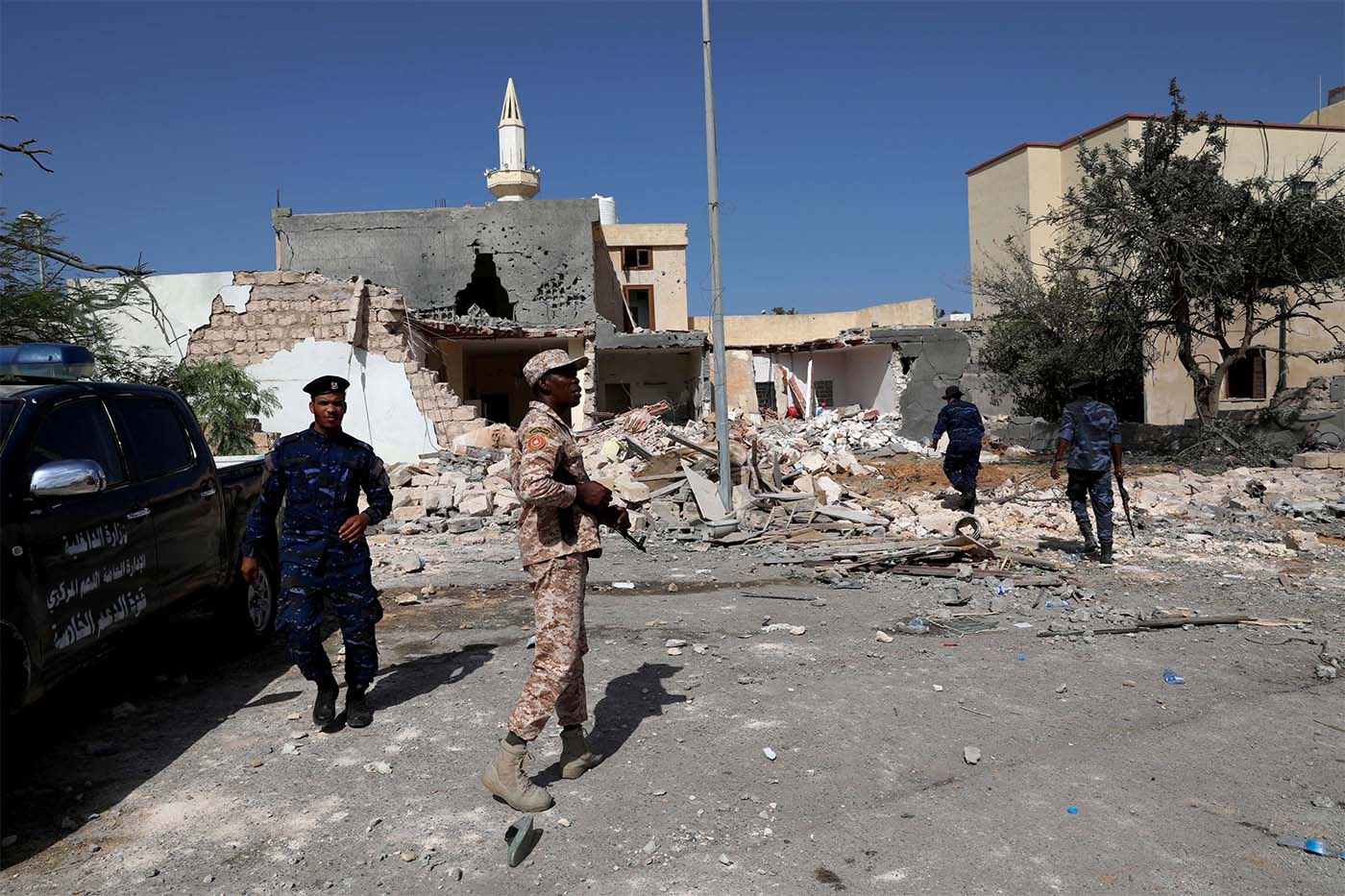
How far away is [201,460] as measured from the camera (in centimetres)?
523

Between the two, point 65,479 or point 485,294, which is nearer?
point 65,479

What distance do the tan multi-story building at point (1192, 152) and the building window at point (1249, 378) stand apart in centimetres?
3

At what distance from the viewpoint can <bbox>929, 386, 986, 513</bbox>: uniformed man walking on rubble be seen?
10.5 m

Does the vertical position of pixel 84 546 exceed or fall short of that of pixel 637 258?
it falls short

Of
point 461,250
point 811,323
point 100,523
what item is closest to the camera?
point 100,523

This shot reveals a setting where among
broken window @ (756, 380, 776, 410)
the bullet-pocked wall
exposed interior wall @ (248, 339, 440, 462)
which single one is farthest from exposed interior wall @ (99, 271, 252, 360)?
broken window @ (756, 380, 776, 410)

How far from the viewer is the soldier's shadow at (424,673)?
15.9ft

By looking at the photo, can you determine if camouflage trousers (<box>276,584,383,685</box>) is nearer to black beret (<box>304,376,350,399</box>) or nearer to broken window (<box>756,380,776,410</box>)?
black beret (<box>304,376,350,399</box>)

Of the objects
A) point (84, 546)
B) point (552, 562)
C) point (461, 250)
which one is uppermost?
point (461, 250)

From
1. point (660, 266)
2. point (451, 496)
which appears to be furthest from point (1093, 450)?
point (660, 266)

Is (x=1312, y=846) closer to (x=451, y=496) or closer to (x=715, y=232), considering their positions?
(x=715, y=232)

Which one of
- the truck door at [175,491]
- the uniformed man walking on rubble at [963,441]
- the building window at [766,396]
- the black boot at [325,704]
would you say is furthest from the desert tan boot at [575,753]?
the building window at [766,396]

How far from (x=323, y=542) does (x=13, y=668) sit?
1.26 m

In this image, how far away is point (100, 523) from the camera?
3.94m
